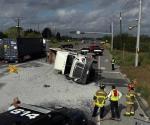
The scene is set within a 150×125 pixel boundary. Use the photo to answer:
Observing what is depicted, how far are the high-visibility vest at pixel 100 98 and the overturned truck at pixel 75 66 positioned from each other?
13.0 meters

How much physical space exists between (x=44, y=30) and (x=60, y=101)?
472ft

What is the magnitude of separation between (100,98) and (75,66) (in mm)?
14674

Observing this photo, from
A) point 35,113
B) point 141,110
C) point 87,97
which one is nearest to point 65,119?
point 35,113

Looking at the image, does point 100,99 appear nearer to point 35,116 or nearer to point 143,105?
point 143,105

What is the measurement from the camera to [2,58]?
48906mm

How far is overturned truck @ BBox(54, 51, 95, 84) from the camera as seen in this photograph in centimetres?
3126

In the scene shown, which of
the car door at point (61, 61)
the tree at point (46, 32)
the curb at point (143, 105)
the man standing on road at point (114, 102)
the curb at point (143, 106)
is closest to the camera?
the man standing on road at point (114, 102)

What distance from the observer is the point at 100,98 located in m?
17.5

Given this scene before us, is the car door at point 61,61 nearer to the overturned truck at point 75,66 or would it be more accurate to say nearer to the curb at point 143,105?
the overturned truck at point 75,66

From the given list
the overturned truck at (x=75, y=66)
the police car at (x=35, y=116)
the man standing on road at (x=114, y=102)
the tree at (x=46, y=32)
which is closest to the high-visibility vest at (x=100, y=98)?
the man standing on road at (x=114, y=102)

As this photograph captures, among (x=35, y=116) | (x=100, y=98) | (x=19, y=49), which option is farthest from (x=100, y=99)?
(x=19, y=49)

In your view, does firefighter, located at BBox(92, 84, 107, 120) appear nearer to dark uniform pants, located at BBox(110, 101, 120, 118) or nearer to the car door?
dark uniform pants, located at BBox(110, 101, 120, 118)

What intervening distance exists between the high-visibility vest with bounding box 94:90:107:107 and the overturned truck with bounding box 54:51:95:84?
13.0 meters

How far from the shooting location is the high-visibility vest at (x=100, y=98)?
56.9 feet
